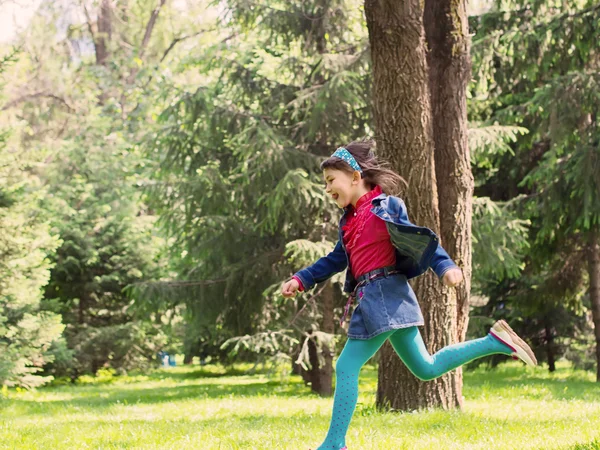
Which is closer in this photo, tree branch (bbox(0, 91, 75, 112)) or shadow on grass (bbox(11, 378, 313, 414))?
shadow on grass (bbox(11, 378, 313, 414))

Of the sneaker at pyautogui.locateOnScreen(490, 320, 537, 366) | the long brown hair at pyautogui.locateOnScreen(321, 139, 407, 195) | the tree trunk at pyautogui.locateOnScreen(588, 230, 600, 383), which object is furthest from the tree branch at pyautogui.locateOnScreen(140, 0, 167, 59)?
the sneaker at pyautogui.locateOnScreen(490, 320, 537, 366)

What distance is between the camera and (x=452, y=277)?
4.02m

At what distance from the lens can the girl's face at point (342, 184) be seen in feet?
14.9

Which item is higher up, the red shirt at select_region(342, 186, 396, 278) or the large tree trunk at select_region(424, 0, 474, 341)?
the large tree trunk at select_region(424, 0, 474, 341)

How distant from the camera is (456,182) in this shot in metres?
7.54

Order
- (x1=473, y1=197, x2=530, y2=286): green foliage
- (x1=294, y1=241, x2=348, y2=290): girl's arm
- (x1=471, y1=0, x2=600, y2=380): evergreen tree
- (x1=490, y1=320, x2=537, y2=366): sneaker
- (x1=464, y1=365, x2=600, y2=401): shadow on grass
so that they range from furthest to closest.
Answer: (x1=471, y1=0, x2=600, y2=380): evergreen tree, (x1=473, y1=197, x2=530, y2=286): green foliage, (x1=464, y1=365, x2=600, y2=401): shadow on grass, (x1=294, y1=241, x2=348, y2=290): girl's arm, (x1=490, y1=320, x2=537, y2=366): sneaker

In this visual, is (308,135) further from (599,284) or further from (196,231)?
(599,284)

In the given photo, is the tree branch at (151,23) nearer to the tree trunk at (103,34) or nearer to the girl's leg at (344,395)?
the tree trunk at (103,34)

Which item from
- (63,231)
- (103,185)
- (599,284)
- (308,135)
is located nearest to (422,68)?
(308,135)

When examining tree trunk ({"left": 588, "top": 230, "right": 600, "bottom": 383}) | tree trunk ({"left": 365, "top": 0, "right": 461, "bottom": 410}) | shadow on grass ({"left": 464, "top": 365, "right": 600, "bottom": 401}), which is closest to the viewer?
tree trunk ({"left": 365, "top": 0, "right": 461, "bottom": 410})

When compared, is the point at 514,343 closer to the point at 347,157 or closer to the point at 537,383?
the point at 347,157

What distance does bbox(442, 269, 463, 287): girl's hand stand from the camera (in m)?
4.00

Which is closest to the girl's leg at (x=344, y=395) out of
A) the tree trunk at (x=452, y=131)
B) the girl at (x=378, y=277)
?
the girl at (x=378, y=277)

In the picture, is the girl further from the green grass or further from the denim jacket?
the green grass
